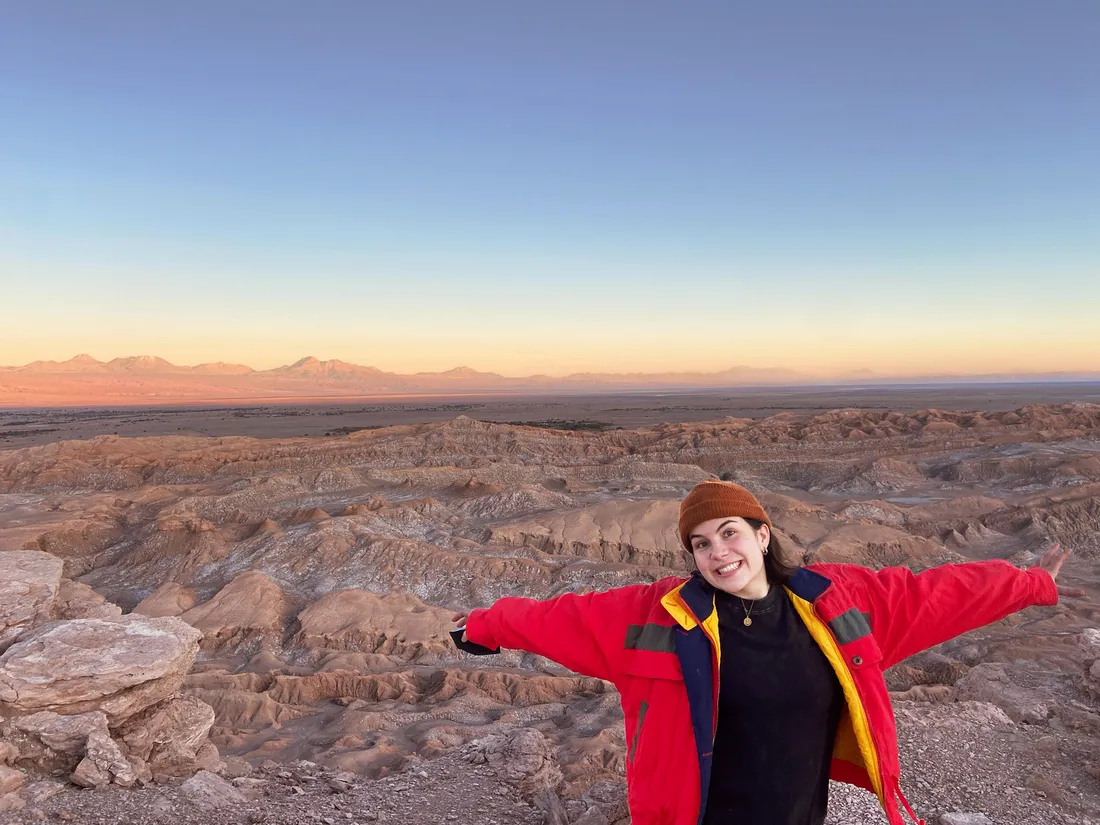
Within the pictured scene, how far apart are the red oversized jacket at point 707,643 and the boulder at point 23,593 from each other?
7.03 meters

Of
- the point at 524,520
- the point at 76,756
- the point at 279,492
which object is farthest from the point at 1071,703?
the point at 279,492

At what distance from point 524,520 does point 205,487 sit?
52.1ft

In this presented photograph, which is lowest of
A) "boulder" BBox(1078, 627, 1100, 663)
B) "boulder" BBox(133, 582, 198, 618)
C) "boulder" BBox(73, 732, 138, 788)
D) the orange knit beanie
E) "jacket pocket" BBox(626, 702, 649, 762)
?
"boulder" BBox(133, 582, 198, 618)

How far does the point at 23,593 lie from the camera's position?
23.7ft

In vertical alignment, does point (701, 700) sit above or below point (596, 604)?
below

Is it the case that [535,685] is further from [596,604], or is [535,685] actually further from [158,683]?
[596,604]

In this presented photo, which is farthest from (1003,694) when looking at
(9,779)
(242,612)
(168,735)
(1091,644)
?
(242,612)

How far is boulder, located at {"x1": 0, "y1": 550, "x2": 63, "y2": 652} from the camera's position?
6.98m

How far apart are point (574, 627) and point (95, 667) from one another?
18.7 feet

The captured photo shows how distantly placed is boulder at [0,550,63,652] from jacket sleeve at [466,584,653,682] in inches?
264

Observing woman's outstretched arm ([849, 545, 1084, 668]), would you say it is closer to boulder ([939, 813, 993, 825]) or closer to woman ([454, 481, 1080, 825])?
woman ([454, 481, 1080, 825])

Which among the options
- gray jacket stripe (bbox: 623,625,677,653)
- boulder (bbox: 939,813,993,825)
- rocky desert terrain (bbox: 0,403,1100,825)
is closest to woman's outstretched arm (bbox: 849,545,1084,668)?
rocky desert terrain (bbox: 0,403,1100,825)

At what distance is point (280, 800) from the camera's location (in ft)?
18.0

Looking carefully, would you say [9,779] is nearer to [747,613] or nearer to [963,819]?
[747,613]
